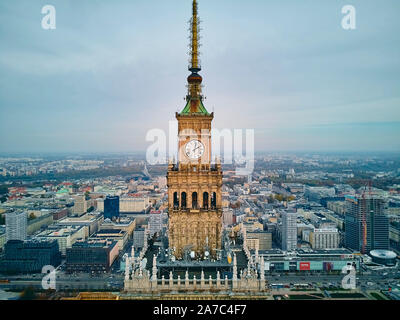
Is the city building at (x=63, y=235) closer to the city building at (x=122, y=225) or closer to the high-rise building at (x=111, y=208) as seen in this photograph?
the city building at (x=122, y=225)

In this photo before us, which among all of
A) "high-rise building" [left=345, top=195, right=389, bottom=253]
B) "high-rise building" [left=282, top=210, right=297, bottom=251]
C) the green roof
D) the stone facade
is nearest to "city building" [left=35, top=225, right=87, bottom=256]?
"high-rise building" [left=282, top=210, right=297, bottom=251]

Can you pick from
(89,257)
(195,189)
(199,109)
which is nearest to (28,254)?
(89,257)

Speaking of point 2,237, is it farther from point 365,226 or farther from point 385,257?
point 385,257

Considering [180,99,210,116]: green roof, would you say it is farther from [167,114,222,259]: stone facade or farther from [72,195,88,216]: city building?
[72,195,88,216]: city building

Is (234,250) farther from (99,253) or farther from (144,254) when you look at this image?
(99,253)
